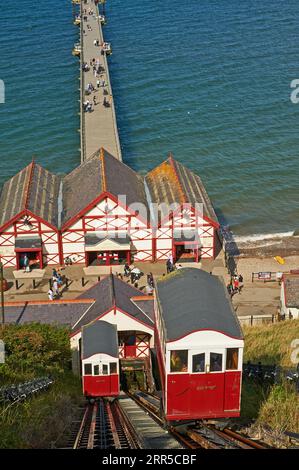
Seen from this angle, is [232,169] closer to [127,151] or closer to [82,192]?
[127,151]

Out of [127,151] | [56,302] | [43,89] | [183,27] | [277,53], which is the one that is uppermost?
[183,27]

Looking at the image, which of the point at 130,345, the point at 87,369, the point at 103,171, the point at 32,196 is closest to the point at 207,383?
the point at 87,369

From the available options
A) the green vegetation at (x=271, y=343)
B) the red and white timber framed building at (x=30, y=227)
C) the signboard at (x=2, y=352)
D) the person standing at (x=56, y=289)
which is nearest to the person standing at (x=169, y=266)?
the red and white timber framed building at (x=30, y=227)

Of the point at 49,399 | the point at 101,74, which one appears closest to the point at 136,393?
the point at 49,399

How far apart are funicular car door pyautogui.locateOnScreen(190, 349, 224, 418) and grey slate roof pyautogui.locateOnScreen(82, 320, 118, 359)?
7.90 meters

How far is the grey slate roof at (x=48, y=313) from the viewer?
4238 centimetres

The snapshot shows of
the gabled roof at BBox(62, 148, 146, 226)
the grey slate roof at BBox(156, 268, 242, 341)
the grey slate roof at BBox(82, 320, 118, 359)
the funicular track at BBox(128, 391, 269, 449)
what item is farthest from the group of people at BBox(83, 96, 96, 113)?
the funicular track at BBox(128, 391, 269, 449)

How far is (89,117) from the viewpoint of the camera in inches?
3282

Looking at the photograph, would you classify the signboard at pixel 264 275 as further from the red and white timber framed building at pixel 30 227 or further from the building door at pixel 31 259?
the building door at pixel 31 259

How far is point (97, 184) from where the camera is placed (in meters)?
57.2

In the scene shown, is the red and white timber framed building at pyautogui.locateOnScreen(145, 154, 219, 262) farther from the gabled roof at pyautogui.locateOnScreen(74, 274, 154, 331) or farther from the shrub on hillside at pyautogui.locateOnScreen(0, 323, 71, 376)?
the shrub on hillside at pyautogui.locateOnScreen(0, 323, 71, 376)

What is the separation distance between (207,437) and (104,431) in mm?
3610

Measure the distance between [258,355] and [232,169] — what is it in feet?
135

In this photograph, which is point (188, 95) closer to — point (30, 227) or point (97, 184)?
point (97, 184)
